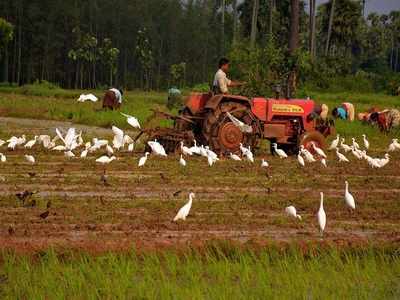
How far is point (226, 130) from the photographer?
45.6 feet

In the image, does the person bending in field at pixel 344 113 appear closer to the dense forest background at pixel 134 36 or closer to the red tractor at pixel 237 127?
the red tractor at pixel 237 127

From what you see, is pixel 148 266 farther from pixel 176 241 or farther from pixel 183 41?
pixel 183 41

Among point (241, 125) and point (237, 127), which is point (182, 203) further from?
point (237, 127)

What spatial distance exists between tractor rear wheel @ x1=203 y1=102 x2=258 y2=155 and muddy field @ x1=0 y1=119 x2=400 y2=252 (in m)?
0.55

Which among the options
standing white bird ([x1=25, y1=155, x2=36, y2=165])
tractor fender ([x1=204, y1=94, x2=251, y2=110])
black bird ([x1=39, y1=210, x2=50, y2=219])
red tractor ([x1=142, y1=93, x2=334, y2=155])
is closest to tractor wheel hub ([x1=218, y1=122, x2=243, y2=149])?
red tractor ([x1=142, y1=93, x2=334, y2=155])

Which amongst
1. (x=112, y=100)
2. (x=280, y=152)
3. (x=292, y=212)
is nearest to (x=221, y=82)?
(x=280, y=152)

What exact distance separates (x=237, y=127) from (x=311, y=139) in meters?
1.65

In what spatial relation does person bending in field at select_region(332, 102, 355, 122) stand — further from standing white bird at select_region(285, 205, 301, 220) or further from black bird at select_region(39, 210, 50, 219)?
black bird at select_region(39, 210, 50, 219)

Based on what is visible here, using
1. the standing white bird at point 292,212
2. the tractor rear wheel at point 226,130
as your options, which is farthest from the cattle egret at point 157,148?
the standing white bird at point 292,212

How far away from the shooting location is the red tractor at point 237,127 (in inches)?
547

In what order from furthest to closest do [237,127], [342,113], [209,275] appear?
[342,113]
[237,127]
[209,275]

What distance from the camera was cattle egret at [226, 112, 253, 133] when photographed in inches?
538

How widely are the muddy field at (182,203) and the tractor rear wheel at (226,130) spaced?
1.80 ft

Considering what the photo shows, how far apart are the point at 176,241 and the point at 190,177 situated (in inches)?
185
